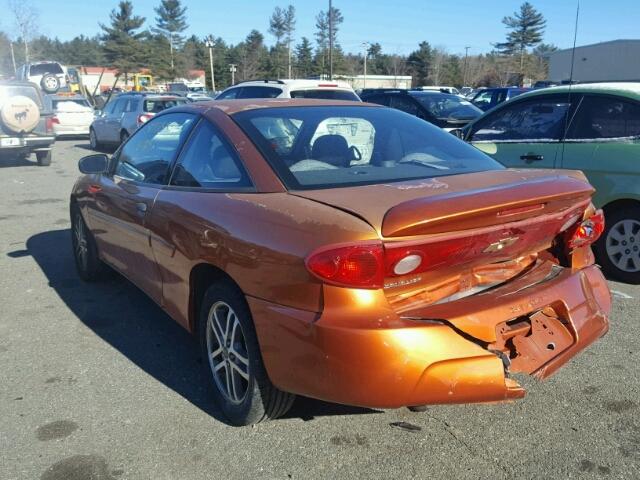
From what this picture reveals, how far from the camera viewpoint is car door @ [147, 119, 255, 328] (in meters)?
2.88

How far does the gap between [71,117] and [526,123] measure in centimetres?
1662

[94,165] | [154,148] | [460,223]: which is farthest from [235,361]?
[94,165]

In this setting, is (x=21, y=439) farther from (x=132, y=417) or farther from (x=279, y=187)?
(x=279, y=187)

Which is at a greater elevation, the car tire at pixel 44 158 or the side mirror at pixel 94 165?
the side mirror at pixel 94 165

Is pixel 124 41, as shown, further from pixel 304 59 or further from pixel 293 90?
pixel 293 90

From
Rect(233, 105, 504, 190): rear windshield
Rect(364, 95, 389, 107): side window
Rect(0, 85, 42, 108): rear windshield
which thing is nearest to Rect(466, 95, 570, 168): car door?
Rect(233, 105, 504, 190): rear windshield

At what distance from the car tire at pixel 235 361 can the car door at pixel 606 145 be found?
3.67 metres

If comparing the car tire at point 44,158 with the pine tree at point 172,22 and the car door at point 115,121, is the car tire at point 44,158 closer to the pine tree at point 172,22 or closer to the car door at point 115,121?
the car door at point 115,121

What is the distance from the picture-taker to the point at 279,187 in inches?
110

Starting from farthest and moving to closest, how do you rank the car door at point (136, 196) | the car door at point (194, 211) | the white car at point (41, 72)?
1. the white car at point (41, 72)
2. the car door at point (136, 196)
3. the car door at point (194, 211)

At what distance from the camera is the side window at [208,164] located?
9.95 ft

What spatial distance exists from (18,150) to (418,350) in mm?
13387

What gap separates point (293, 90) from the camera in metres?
9.45

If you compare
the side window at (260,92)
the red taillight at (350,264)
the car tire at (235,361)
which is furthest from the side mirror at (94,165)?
the side window at (260,92)
